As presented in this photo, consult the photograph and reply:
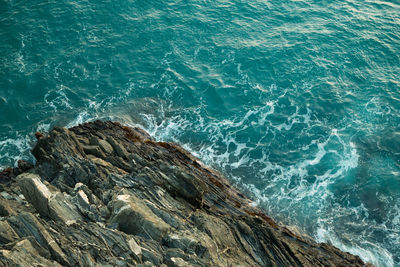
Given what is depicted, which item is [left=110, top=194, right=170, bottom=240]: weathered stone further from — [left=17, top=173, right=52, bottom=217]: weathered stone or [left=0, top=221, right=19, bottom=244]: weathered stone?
[left=0, top=221, right=19, bottom=244]: weathered stone

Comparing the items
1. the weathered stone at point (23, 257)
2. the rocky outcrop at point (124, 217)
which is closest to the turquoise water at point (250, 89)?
the rocky outcrop at point (124, 217)

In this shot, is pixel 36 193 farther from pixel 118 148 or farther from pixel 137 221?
pixel 118 148

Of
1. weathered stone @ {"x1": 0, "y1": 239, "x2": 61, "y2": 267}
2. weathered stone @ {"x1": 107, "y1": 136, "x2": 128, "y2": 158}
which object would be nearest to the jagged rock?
weathered stone @ {"x1": 0, "y1": 239, "x2": 61, "y2": 267}

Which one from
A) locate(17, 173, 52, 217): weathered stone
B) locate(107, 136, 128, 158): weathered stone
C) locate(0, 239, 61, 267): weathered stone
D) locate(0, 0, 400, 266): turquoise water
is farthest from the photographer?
locate(0, 0, 400, 266): turquoise water

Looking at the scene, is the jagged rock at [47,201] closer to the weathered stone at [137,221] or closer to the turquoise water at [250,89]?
the weathered stone at [137,221]

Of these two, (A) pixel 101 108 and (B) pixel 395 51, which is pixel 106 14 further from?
(B) pixel 395 51
